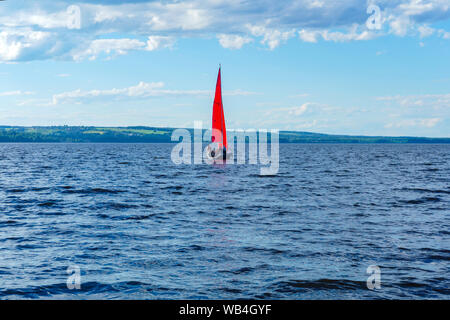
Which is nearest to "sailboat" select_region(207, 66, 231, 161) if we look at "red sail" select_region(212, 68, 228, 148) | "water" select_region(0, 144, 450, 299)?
"red sail" select_region(212, 68, 228, 148)

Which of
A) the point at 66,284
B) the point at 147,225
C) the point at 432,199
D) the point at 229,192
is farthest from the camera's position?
the point at 229,192

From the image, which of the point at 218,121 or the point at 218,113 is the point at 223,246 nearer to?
the point at 218,121

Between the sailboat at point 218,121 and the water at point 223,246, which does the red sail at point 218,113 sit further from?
the water at point 223,246

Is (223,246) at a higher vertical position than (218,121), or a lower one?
lower

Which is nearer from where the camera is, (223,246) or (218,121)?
(223,246)

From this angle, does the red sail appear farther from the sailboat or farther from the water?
the water

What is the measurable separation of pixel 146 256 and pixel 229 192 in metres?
19.5

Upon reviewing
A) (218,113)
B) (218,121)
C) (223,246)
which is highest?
(218,113)

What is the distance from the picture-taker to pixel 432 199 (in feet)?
100

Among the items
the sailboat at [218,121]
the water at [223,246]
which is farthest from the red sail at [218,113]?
the water at [223,246]

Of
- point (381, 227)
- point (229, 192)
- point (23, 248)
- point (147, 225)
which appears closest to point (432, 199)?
point (381, 227)

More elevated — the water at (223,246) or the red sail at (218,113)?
the red sail at (218,113)

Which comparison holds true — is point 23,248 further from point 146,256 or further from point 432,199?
point 432,199

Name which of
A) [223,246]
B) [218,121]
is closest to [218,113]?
[218,121]
